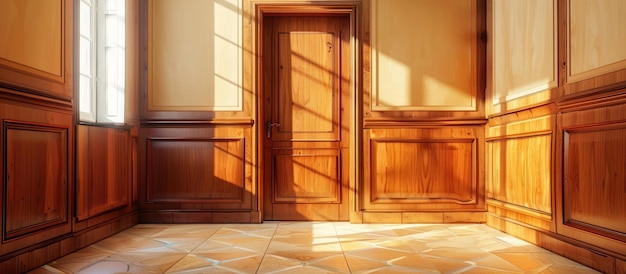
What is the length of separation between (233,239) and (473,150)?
2295mm

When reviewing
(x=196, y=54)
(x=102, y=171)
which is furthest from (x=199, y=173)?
(x=196, y=54)

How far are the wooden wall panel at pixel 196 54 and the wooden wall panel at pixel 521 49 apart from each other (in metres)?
2.28

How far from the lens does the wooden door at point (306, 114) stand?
4426mm

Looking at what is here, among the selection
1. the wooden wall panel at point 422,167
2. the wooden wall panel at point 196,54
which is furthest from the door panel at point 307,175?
the wooden wall panel at point 196,54

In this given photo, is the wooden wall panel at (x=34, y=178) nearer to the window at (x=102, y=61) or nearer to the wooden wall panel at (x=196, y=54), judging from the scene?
the window at (x=102, y=61)

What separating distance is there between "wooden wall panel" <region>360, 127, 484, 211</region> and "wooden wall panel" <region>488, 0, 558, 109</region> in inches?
19.5

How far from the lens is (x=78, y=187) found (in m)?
3.11

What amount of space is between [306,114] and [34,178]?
241 centimetres

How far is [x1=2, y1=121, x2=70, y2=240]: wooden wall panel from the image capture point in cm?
245

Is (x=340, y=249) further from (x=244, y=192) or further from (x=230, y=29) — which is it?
(x=230, y=29)

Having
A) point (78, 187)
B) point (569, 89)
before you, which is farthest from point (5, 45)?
point (569, 89)

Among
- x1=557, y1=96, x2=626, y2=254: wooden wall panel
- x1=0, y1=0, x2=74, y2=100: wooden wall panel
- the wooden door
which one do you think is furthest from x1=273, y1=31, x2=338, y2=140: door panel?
x1=557, y1=96, x2=626, y2=254: wooden wall panel

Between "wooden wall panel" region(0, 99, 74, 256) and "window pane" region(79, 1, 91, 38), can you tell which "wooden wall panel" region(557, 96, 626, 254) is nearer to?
"wooden wall panel" region(0, 99, 74, 256)

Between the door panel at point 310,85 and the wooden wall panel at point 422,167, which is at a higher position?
the door panel at point 310,85
